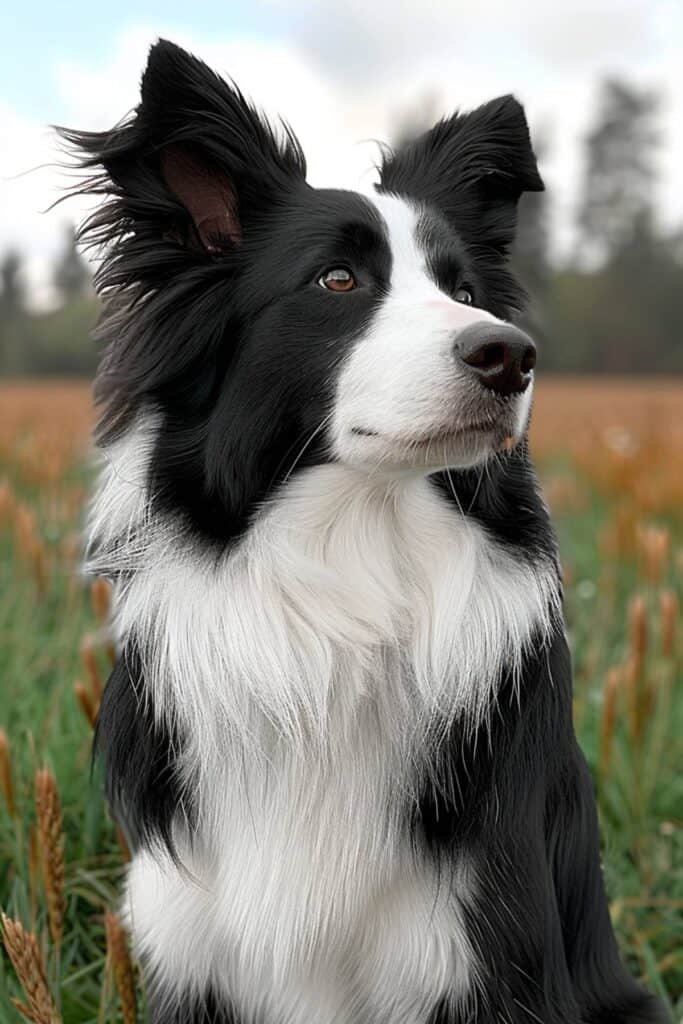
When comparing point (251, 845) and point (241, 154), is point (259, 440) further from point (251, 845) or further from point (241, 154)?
point (251, 845)

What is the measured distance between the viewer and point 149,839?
2080 mm

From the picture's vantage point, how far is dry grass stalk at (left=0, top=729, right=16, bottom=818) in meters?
2.24

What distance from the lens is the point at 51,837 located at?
178cm

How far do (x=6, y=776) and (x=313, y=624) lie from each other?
844mm

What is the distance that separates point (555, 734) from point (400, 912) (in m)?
0.45

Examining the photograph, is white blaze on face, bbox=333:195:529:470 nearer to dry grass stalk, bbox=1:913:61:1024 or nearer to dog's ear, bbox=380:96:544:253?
dog's ear, bbox=380:96:544:253

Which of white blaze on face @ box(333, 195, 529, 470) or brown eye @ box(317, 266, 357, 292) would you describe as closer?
white blaze on face @ box(333, 195, 529, 470)

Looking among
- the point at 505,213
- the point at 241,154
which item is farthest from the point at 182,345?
the point at 505,213

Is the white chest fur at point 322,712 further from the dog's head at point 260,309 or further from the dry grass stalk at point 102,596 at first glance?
the dry grass stalk at point 102,596

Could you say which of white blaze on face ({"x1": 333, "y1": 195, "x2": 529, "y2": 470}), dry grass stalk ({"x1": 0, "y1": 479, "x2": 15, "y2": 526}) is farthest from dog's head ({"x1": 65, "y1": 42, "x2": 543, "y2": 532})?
dry grass stalk ({"x1": 0, "y1": 479, "x2": 15, "y2": 526})

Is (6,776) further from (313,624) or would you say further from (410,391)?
(410,391)

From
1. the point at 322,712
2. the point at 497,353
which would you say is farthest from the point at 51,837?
the point at 497,353

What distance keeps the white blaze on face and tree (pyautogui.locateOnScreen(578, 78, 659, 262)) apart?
158 ft

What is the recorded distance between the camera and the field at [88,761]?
2.16 meters
